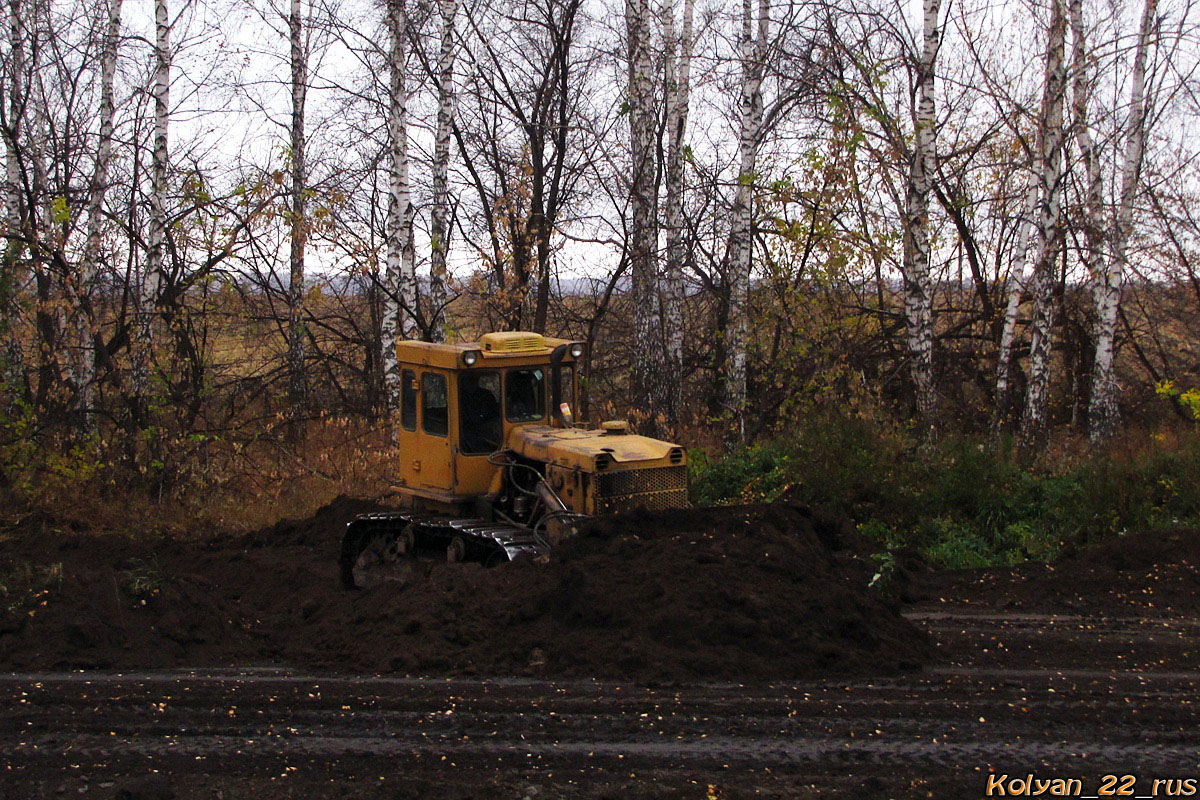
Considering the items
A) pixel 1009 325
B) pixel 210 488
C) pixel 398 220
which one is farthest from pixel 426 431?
pixel 1009 325

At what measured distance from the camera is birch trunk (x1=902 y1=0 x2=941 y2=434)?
13.5 meters

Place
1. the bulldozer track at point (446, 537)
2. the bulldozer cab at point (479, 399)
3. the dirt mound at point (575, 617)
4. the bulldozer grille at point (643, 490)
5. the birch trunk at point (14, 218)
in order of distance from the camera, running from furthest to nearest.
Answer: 1. the birch trunk at point (14, 218)
2. the bulldozer cab at point (479, 399)
3. the bulldozer grille at point (643, 490)
4. the bulldozer track at point (446, 537)
5. the dirt mound at point (575, 617)

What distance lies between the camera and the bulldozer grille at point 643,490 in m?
9.35

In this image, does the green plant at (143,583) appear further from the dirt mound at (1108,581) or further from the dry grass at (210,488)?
the dirt mound at (1108,581)

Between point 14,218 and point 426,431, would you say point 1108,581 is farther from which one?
point 14,218

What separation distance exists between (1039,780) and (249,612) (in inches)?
267

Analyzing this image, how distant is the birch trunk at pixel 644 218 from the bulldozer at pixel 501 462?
5.37 m

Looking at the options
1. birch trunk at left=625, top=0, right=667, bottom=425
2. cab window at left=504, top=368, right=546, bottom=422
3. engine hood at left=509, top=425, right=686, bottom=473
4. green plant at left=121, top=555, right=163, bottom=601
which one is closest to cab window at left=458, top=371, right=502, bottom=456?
cab window at left=504, top=368, right=546, bottom=422

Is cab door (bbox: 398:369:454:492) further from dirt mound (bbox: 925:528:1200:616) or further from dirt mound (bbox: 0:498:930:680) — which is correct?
dirt mound (bbox: 925:528:1200:616)

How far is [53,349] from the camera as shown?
48.2 feet

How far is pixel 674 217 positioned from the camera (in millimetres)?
16609

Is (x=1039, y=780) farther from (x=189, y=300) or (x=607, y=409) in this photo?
(x=189, y=300)

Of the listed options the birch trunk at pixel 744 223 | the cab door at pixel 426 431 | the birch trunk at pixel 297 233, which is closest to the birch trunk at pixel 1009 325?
the birch trunk at pixel 744 223

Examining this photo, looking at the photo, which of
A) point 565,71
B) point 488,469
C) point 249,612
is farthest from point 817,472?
point 565,71
